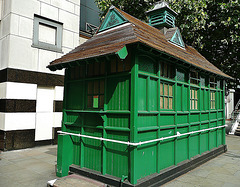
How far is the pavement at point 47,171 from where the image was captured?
5.77 meters

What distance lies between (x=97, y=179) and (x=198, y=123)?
14.9 feet

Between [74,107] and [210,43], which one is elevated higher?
[210,43]

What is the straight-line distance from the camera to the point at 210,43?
1444 cm

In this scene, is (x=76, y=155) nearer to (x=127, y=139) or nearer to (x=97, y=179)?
(x=97, y=179)

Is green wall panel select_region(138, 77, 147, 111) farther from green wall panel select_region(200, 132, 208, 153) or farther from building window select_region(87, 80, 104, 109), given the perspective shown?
green wall panel select_region(200, 132, 208, 153)

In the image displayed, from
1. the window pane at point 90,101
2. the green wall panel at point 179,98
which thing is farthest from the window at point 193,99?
the window pane at point 90,101

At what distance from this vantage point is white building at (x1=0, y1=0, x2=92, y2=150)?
9.39 metres

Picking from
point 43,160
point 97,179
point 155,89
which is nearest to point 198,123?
point 155,89

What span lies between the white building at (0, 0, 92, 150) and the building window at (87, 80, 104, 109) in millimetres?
5340

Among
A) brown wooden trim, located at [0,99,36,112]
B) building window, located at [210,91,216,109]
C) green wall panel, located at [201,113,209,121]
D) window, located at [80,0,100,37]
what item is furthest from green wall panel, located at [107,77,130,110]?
window, located at [80,0,100,37]

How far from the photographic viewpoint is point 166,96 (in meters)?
6.07

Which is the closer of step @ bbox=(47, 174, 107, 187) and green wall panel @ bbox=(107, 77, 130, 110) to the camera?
step @ bbox=(47, 174, 107, 187)

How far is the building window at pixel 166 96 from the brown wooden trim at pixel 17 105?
700 centimetres

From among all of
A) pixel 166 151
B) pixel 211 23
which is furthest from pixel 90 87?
pixel 211 23
